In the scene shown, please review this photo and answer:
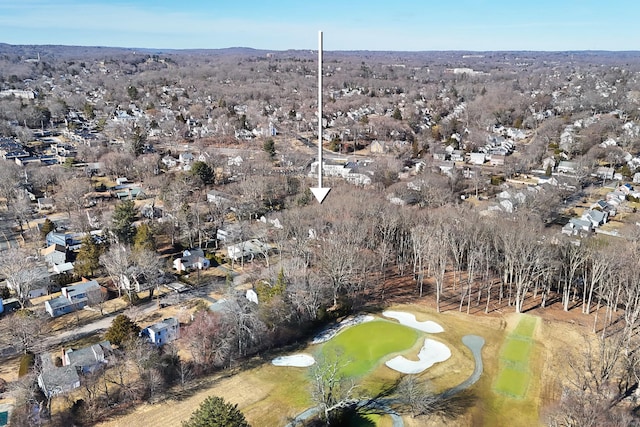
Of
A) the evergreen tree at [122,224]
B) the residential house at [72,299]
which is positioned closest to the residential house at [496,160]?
the evergreen tree at [122,224]

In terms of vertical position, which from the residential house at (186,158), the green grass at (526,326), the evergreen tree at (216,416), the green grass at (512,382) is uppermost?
the residential house at (186,158)

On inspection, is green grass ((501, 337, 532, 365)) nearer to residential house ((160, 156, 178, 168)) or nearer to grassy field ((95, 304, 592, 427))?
grassy field ((95, 304, 592, 427))

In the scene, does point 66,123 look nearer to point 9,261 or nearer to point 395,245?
point 9,261

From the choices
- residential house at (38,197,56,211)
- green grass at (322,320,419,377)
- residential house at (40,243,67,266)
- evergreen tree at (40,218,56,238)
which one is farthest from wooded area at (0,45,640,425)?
green grass at (322,320,419,377)

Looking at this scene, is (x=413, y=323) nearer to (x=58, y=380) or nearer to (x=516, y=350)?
(x=516, y=350)

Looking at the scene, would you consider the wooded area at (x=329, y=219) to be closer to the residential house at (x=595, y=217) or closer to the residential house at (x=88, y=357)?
the residential house at (x=595, y=217)

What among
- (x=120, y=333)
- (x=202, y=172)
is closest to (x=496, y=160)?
(x=202, y=172)

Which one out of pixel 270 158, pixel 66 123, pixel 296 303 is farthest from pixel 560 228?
pixel 66 123
